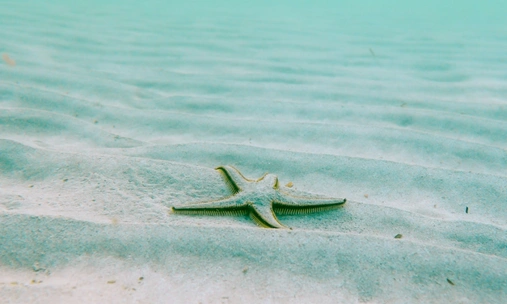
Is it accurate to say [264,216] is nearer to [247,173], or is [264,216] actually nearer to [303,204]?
[303,204]

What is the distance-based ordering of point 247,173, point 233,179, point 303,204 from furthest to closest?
point 247,173, point 233,179, point 303,204

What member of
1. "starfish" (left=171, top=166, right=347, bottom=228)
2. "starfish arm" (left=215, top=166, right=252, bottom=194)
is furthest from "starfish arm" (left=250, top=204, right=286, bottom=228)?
"starfish arm" (left=215, top=166, right=252, bottom=194)

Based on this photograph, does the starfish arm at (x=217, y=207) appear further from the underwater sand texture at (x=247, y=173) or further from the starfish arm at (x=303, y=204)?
the starfish arm at (x=303, y=204)

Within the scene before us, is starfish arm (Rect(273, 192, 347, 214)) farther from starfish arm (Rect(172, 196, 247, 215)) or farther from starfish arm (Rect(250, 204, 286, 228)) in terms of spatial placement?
starfish arm (Rect(172, 196, 247, 215))

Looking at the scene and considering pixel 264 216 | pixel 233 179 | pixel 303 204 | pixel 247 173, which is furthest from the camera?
pixel 247 173

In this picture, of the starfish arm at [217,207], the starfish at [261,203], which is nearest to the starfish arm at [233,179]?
the starfish at [261,203]

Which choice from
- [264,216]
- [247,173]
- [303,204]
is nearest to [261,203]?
[264,216]
